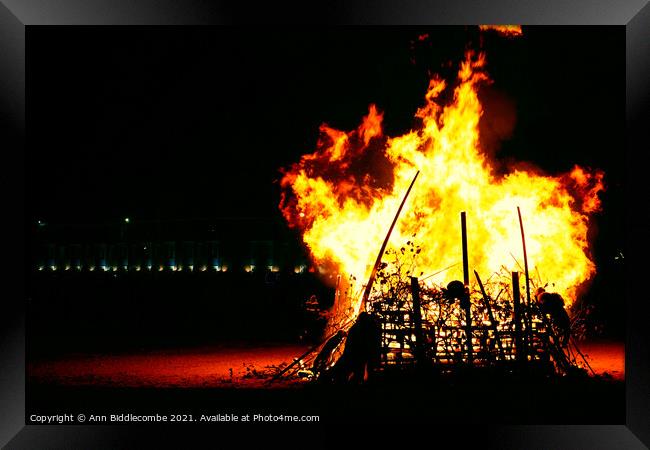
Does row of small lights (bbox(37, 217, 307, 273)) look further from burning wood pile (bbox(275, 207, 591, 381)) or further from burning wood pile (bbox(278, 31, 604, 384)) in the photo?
burning wood pile (bbox(275, 207, 591, 381))

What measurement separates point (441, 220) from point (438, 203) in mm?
231

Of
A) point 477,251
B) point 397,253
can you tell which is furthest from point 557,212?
point 397,253

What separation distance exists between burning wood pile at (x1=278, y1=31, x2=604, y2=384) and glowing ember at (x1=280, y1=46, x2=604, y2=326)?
0.04 ft

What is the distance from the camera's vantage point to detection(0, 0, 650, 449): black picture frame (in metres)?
5.86

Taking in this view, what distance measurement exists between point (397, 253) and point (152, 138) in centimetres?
731

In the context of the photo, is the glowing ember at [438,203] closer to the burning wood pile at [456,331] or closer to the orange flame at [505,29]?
the burning wood pile at [456,331]

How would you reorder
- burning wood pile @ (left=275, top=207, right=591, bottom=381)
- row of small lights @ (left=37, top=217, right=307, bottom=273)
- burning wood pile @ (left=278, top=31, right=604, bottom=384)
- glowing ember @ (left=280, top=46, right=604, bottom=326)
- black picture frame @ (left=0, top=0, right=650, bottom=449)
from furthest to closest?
row of small lights @ (left=37, top=217, right=307, bottom=273), glowing ember @ (left=280, top=46, right=604, bottom=326), burning wood pile @ (left=278, top=31, right=604, bottom=384), burning wood pile @ (left=275, top=207, right=591, bottom=381), black picture frame @ (left=0, top=0, right=650, bottom=449)

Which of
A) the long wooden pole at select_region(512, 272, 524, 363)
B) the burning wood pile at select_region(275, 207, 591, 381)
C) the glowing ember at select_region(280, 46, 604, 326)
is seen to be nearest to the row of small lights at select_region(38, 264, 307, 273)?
the glowing ember at select_region(280, 46, 604, 326)

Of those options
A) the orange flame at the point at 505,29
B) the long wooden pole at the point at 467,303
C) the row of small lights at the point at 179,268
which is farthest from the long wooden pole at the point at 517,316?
the row of small lights at the point at 179,268
